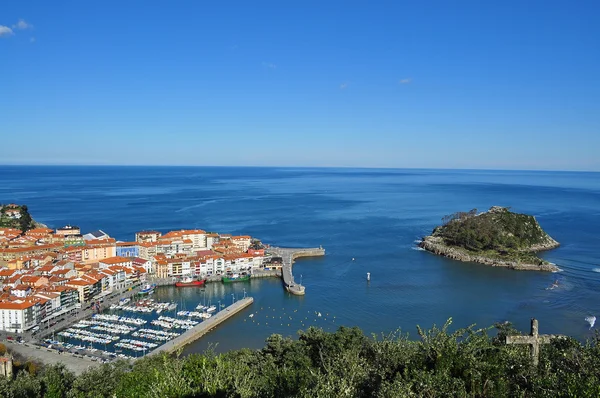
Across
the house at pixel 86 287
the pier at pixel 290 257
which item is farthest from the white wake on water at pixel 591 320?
the house at pixel 86 287

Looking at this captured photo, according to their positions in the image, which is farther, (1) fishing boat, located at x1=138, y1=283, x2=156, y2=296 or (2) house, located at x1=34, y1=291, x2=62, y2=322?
(1) fishing boat, located at x1=138, y1=283, x2=156, y2=296

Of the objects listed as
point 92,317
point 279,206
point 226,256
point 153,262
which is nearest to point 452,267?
point 226,256

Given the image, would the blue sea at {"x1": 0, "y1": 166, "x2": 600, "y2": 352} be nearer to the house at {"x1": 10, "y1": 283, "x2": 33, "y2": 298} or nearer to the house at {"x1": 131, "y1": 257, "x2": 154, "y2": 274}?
the house at {"x1": 131, "y1": 257, "x2": 154, "y2": 274}

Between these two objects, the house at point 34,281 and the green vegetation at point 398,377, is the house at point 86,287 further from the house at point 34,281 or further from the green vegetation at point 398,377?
the green vegetation at point 398,377

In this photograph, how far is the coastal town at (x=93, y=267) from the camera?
18359mm

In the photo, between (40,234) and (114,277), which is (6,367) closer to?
(114,277)

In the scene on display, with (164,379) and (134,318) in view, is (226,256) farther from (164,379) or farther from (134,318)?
(164,379)

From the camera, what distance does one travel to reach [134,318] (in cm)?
1862

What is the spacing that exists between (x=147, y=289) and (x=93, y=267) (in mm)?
3922

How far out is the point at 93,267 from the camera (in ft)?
79.7

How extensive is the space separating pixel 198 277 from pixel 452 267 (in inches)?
591

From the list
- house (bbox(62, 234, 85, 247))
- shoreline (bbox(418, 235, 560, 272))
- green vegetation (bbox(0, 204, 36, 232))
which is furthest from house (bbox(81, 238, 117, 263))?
shoreline (bbox(418, 235, 560, 272))

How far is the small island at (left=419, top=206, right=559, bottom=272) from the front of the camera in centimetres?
2762

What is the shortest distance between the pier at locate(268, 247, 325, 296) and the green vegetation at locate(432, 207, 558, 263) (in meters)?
9.69
